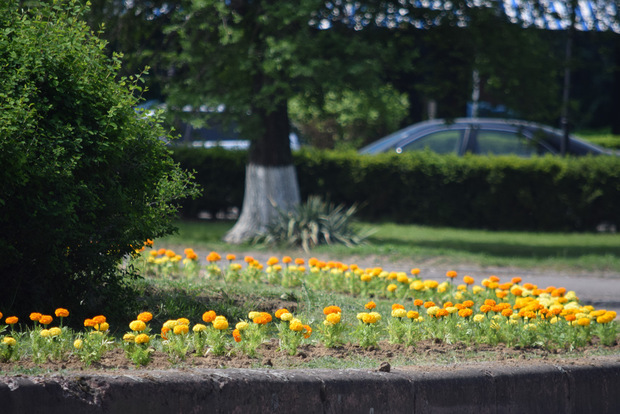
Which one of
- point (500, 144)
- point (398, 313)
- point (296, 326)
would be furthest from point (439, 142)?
point (296, 326)

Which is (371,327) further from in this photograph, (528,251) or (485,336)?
(528,251)

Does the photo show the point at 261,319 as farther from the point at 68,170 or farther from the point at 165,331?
the point at 68,170

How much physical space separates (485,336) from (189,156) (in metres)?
11.2

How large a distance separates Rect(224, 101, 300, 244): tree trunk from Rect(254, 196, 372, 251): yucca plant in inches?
10.5

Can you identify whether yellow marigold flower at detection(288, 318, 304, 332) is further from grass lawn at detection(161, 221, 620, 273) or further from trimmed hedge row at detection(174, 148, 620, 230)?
trimmed hedge row at detection(174, 148, 620, 230)

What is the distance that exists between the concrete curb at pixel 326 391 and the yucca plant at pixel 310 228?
7252 millimetres

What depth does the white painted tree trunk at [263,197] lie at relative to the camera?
38.7ft

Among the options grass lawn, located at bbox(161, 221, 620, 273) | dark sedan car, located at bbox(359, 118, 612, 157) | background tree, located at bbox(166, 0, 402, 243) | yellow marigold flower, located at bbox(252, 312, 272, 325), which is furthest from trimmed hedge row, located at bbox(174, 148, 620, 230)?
yellow marigold flower, located at bbox(252, 312, 272, 325)

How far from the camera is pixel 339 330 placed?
4207 mm

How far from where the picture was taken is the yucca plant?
1127 centimetres

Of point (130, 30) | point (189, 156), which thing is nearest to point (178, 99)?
point (130, 30)

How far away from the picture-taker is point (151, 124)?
474 centimetres

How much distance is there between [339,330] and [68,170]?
69.1 inches

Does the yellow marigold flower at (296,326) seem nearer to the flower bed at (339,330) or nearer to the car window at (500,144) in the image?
the flower bed at (339,330)
